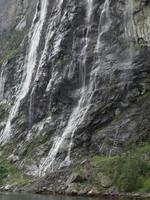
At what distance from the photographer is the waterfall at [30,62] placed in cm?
8619

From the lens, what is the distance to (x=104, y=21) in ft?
247

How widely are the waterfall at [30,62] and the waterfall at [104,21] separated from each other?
57.7 ft

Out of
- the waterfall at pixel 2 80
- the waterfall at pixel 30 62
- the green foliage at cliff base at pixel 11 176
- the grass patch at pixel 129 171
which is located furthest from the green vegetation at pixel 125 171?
the waterfall at pixel 2 80

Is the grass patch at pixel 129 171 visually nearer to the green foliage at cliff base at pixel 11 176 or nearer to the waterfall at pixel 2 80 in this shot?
the green foliage at cliff base at pixel 11 176

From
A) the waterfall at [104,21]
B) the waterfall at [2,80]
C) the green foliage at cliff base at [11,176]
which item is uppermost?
the waterfall at [104,21]

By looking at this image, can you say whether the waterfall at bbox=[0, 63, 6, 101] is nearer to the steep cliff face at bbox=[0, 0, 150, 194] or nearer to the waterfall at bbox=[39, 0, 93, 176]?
the steep cliff face at bbox=[0, 0, 150, 194]

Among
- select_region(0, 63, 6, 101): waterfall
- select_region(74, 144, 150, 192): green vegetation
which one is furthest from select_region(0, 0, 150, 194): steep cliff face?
select_region(0, 63, 6, 101): waterfall

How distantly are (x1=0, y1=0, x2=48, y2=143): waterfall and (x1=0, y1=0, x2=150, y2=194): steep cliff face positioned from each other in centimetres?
27

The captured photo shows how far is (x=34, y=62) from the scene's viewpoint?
292 ft

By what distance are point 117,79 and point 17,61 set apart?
3573 cm

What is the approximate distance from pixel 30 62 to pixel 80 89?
69.0 ft

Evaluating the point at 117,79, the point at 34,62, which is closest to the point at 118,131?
the point at 117,79

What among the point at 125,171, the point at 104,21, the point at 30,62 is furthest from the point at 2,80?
the point at 125,171

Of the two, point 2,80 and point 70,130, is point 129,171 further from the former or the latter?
point 2,80
